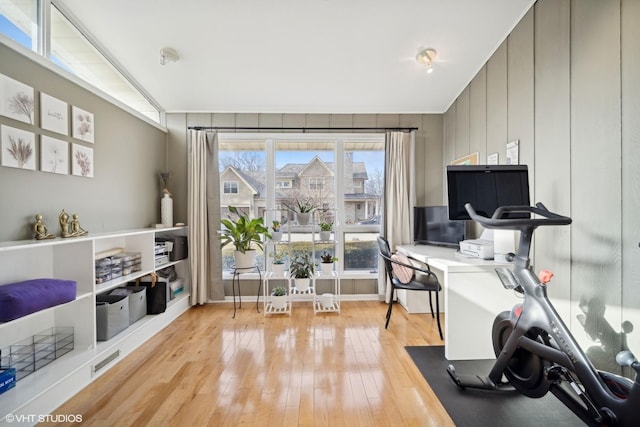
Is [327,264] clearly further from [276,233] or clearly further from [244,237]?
[244,237]

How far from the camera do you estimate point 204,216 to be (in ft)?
10.6

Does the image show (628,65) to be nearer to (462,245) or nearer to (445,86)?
(462,245)

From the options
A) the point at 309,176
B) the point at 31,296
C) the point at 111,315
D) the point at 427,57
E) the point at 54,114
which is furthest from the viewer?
the point at 309,176

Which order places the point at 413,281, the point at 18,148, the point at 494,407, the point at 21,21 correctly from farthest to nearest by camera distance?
1. the point at 413,281
2. the point at 21,21
3. the point at 18,148
4. the point at 494,407

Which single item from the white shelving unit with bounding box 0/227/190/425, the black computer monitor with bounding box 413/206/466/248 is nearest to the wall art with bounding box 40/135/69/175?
the white shelving unit with bounding box 0/227/190/425

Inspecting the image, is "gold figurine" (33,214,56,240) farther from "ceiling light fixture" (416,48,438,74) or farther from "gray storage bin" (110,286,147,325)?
"ceiling light fixture" (416,48,438,74)

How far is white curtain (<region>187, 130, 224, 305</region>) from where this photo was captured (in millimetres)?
3207

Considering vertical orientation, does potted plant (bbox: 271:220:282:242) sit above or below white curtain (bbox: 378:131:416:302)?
below

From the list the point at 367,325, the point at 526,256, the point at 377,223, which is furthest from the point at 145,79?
the point at 526,256

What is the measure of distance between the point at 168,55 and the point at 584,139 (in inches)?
126

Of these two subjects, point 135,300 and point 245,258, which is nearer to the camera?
point 135,300

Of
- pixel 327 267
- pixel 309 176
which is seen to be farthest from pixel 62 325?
pixel 309 176

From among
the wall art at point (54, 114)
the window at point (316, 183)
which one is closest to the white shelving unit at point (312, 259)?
the window at point (316, 183)

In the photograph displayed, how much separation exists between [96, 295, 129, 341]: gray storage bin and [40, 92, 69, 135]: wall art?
52.8 inches
